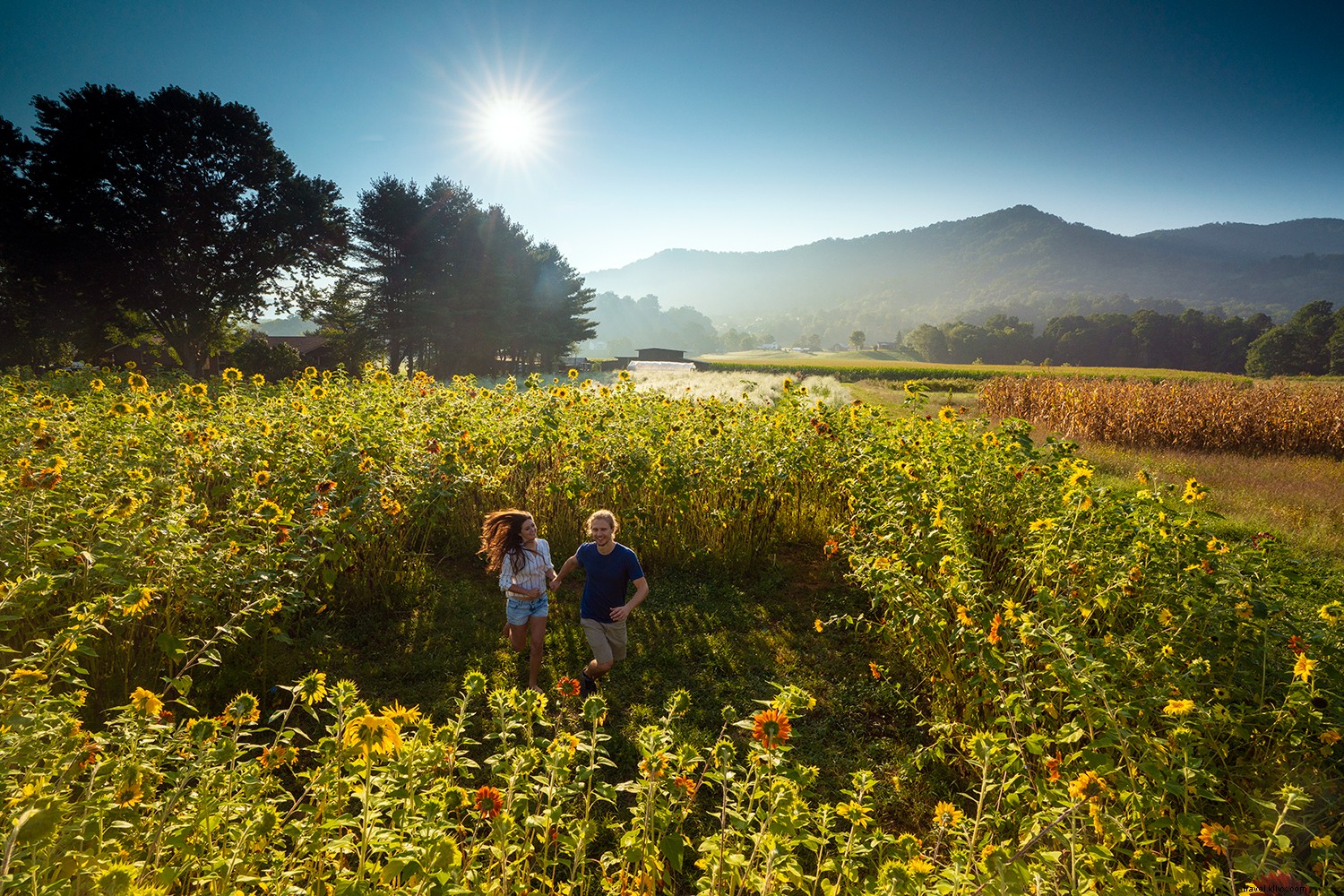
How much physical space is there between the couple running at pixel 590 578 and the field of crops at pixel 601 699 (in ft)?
1.55

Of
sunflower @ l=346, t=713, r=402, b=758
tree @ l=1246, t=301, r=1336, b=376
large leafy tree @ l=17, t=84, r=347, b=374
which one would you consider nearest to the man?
sunflower @ l=346, t=713, r=402, b=758

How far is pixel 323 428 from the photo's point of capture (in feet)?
17.8

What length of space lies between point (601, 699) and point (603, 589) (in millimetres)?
2474

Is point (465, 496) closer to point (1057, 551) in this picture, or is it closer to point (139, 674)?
point (139, 674)

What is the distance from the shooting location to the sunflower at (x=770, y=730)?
192 centimetres

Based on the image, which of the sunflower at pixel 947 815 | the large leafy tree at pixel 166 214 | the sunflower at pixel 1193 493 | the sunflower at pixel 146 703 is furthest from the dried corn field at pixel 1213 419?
the large leafy tree at pixel 166 214

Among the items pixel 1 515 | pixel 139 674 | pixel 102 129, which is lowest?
pixel 139 674

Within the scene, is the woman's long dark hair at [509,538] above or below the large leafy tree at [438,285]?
below

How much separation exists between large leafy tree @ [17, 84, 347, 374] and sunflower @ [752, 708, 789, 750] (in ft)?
101

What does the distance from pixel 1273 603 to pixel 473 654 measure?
16.0 feet

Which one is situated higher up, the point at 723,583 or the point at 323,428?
the point at 323,428

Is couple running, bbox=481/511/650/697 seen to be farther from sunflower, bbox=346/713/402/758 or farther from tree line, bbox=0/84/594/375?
tree line, bbox=0/84/594/375

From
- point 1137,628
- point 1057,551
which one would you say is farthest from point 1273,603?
point 1057,551

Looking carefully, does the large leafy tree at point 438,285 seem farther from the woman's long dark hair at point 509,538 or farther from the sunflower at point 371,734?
the sunflower at point 371,734
